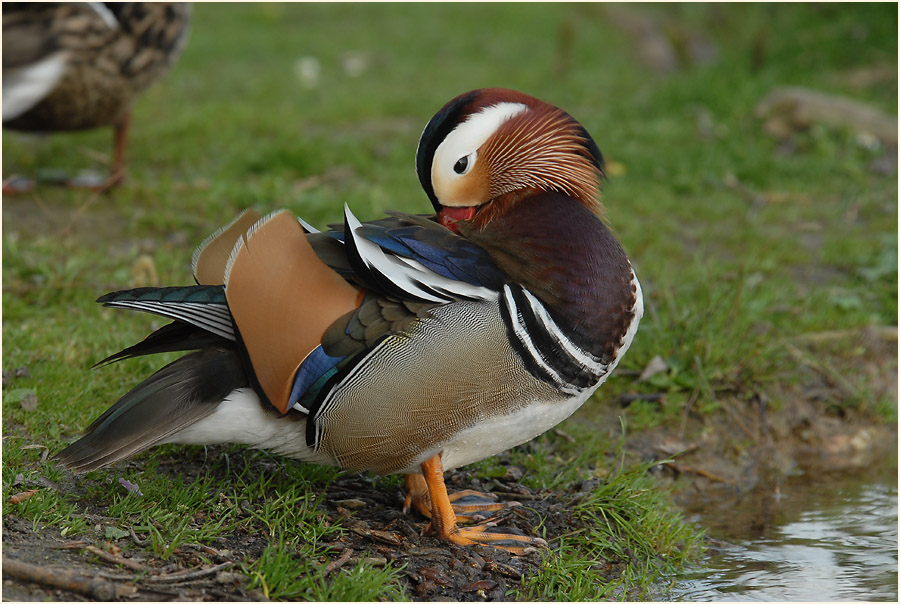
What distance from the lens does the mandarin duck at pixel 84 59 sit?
496cm

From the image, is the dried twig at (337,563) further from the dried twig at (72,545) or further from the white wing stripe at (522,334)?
the white wing stripe at (522,334)

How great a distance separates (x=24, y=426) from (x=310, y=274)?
124 cm

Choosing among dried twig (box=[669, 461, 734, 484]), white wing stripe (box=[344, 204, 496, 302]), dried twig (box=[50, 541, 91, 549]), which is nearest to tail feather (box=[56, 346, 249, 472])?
dried twig (box=[50, 541, 91, 549])

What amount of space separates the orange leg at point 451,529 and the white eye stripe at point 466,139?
0.84m

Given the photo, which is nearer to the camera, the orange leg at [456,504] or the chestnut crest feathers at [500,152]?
the chestnut crest feathers at [500,152]

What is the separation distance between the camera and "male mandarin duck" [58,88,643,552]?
2.69 meters

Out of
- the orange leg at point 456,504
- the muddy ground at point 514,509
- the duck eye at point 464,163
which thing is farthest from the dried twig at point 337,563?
the duck eye at point 464,163

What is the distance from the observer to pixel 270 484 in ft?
10.1

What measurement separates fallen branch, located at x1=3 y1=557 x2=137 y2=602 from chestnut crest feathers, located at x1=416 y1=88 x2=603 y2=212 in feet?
4.68

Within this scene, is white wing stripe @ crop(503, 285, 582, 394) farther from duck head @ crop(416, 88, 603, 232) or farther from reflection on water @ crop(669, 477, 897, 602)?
reflection on water @ crop(669, 477, 897, 602)

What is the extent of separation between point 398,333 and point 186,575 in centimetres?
84

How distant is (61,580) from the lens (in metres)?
2.38

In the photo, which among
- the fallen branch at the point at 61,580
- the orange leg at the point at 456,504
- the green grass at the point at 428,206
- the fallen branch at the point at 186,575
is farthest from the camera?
the orange leg at the point at 456,504

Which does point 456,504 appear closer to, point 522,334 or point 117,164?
point 522,334
